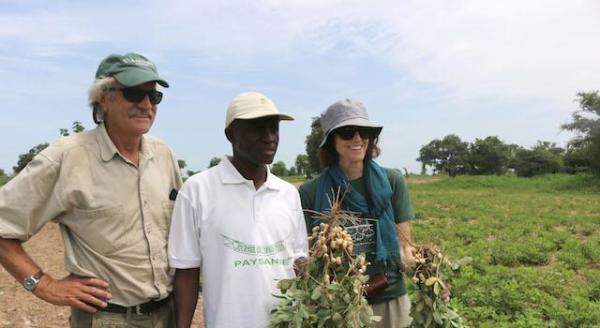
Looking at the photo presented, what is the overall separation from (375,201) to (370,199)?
4 cm

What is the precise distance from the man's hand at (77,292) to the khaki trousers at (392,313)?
145 centimetres

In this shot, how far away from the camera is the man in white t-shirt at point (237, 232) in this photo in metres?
2.34

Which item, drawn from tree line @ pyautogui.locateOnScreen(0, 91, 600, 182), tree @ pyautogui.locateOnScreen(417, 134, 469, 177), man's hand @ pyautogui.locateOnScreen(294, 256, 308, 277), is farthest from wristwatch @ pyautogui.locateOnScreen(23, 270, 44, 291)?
tree @ pyautogui.locateOnScreen(417, 134, 469, 177)

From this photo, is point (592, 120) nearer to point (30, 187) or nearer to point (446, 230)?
point (446, 230)

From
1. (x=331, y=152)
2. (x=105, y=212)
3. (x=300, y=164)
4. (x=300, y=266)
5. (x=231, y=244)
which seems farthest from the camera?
(x=300, y=164)

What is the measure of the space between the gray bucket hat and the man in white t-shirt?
0.58 m

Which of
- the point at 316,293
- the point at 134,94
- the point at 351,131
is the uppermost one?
the point at 134,94

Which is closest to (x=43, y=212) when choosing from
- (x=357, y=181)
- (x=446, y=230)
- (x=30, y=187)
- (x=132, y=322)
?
(x=30, y=187)

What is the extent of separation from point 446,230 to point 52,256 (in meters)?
8.37

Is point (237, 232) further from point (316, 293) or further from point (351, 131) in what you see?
point (351, 131)

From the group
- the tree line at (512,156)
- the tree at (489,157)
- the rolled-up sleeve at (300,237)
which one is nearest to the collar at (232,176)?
the rolled-up sleeve at (300,237)

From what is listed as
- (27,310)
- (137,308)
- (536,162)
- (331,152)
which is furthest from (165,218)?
(536,162)

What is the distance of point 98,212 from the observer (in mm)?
2439

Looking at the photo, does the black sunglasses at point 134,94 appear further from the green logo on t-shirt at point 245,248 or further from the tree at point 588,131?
the tree at point 588,131
